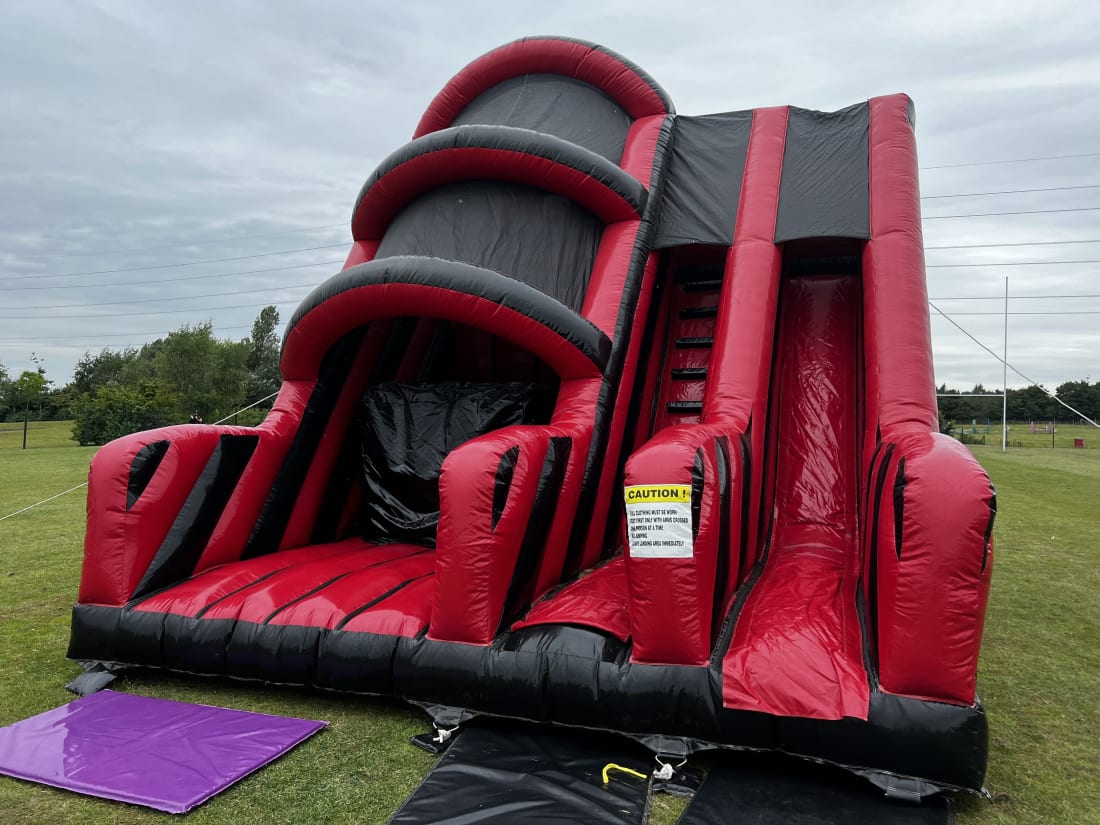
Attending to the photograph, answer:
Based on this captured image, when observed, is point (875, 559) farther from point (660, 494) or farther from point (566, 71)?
point (566, 71)

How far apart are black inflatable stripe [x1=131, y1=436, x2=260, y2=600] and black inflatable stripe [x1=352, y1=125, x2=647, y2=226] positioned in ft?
5.58

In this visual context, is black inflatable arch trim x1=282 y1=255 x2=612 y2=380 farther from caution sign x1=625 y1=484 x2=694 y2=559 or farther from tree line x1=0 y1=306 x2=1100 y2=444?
tree line x1=0 y1=306 x2=1100 y2=444

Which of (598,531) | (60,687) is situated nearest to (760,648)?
(598,531)

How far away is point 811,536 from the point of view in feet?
12.3

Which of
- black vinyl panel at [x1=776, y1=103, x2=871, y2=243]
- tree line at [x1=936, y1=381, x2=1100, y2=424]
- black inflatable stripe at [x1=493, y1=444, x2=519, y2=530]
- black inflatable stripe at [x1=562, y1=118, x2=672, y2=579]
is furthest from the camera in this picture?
tree line at [x1=936, y1=381, x2=1100, y2=424]

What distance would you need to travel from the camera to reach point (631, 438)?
4.04 m

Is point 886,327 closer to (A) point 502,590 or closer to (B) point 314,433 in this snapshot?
(A) point 502,590

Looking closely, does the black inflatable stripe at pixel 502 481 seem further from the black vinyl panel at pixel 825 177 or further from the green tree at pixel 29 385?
the green tree at pixel 29 385

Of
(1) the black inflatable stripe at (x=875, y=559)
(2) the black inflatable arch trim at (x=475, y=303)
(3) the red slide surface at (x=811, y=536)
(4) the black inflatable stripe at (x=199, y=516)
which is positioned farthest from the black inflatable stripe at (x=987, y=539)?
(4) the black inflatable stripe at (x=199, y=516)

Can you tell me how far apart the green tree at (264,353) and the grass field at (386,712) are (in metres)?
31.8

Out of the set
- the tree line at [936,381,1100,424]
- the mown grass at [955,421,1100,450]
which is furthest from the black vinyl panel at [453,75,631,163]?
the tree line at [936,381,1100,424]

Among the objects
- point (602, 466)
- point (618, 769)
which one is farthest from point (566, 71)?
point (618, 769)

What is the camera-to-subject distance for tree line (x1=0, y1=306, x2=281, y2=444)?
→ 21141 mm

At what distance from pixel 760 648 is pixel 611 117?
3.40m
